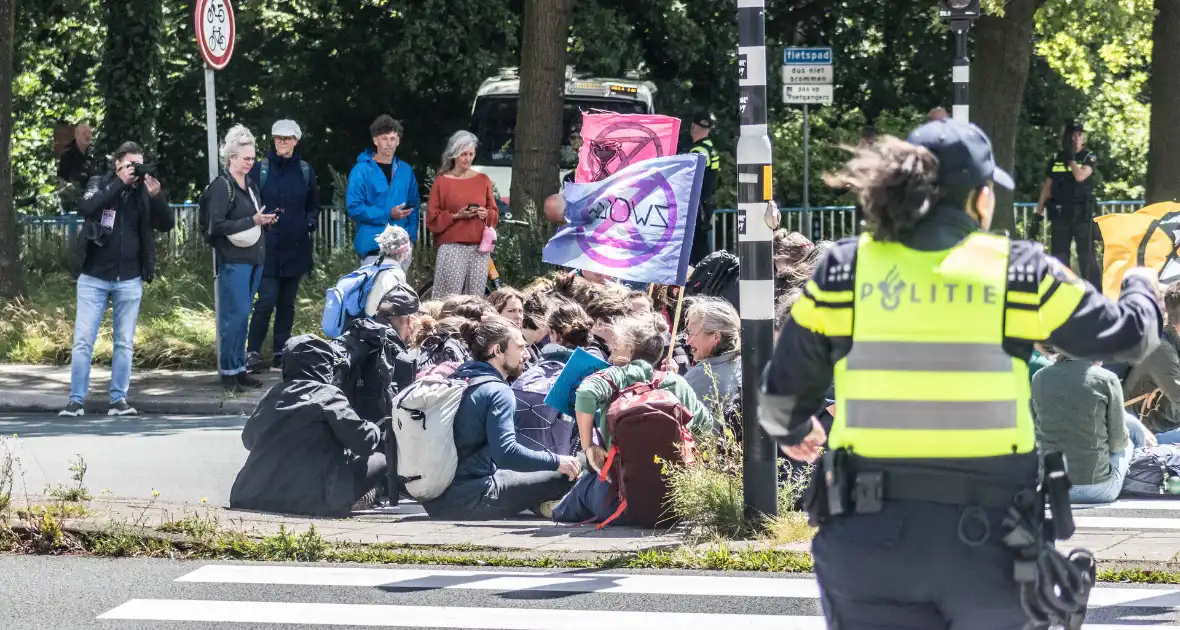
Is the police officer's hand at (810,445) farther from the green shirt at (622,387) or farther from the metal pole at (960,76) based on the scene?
the metal pole at (960,76)

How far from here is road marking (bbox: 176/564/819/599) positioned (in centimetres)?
661

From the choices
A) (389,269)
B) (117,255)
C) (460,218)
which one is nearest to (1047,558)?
(389,269)

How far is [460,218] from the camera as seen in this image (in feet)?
43.0

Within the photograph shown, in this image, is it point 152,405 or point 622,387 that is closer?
point 622,387

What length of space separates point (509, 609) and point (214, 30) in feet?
28.4

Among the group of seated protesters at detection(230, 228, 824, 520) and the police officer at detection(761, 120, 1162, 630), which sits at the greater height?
the police officer at detection(761, 120, 1162, 630)

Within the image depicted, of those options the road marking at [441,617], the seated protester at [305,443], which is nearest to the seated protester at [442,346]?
the seated protester at [305,443]

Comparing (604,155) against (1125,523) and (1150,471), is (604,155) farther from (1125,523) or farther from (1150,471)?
(1125,523)

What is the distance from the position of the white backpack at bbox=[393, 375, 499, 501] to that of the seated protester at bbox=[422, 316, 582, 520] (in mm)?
59

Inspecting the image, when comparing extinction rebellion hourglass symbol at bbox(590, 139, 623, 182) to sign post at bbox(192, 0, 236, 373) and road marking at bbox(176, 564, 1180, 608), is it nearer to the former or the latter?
sign post at bbox(192, 0, 236, 373)

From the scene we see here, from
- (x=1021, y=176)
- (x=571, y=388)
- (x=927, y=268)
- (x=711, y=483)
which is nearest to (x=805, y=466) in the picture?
(x=711, y=483)

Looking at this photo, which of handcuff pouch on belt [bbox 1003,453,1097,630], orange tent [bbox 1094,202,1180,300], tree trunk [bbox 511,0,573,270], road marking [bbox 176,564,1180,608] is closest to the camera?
handcuff pouch on belt [bbox 1003,453,1097,630]

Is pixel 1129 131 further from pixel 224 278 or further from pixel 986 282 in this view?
pixel 986 282

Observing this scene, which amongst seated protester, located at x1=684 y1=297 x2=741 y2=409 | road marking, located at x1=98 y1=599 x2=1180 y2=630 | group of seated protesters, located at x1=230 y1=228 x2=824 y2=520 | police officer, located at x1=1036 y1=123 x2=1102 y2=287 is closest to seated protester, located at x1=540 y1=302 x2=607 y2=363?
group of seated protesters, located at x1=230 y1=228 x2=824 y2=520
